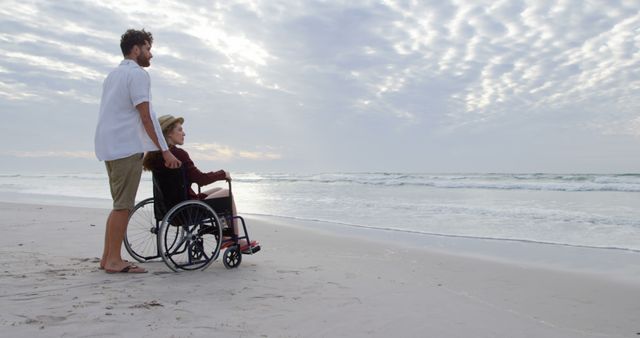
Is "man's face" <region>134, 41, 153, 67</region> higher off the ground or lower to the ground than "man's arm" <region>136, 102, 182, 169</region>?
higher

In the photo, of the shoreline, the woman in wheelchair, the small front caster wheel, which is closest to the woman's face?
the woman in wheelchair

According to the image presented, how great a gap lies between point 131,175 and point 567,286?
3.50m

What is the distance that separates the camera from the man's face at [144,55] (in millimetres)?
3340

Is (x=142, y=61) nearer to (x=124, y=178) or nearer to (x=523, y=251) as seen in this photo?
(x=124, y=178)

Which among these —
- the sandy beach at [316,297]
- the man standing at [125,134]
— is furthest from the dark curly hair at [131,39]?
the sandy beach at [316,297]

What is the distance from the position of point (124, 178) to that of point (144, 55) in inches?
36.3

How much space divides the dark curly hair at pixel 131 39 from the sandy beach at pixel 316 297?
1648 millimetres

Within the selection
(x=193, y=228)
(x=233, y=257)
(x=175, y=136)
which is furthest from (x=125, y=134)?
(x=233, y=257)

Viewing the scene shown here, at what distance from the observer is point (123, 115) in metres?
3.22

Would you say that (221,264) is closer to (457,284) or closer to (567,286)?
(457,284)

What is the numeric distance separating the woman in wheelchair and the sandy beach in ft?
1.74

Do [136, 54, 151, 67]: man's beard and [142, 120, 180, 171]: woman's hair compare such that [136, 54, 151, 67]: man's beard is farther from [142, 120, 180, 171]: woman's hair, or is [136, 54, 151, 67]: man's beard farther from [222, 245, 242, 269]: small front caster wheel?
[222, 245, 242, 269]: small front caster wheel

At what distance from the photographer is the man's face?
3.34 meters

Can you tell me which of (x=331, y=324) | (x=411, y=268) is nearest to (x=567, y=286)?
(x=411, y=268)
